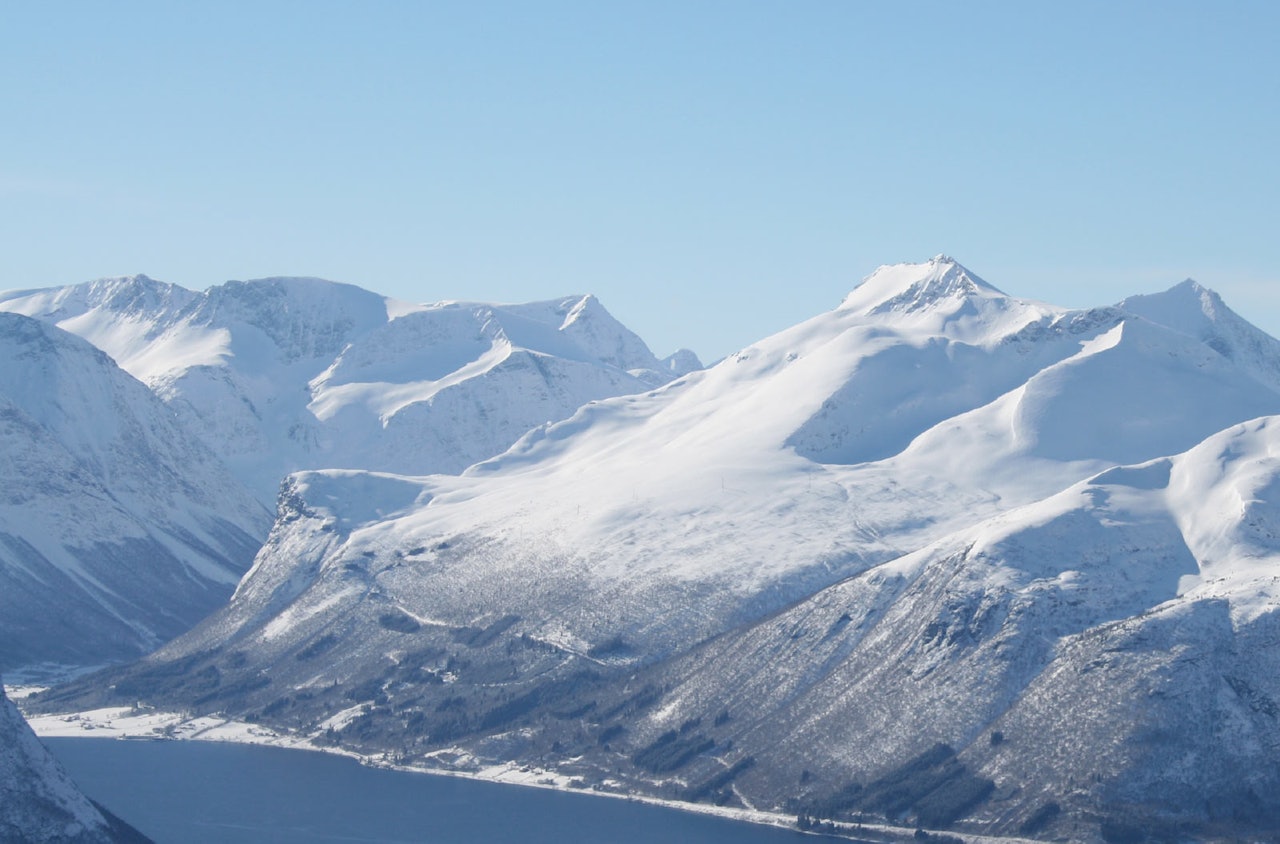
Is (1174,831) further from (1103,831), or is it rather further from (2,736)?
(2,736)

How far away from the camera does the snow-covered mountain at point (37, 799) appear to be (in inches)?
6093

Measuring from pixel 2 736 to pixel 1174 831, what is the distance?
114 metres

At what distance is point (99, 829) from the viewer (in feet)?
527

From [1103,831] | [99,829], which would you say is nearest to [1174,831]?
[1103,831]

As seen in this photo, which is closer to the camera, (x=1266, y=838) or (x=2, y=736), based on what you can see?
(x=2, y=736)

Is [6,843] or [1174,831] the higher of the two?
[6,843]

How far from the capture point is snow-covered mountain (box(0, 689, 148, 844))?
6093 inches

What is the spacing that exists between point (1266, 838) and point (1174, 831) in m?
8.87

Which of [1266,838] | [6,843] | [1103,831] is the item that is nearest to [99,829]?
[6,843]

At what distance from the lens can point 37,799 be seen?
157 metres

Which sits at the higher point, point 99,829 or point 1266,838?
point 99,829

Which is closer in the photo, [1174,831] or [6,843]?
[6,843]

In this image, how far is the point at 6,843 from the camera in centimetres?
15238

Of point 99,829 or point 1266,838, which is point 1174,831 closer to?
point 1266,838
